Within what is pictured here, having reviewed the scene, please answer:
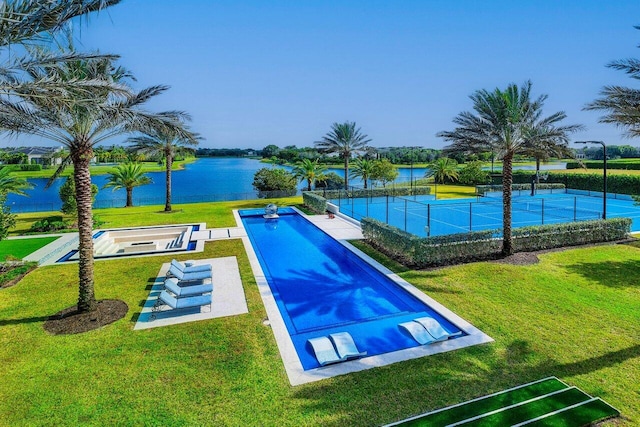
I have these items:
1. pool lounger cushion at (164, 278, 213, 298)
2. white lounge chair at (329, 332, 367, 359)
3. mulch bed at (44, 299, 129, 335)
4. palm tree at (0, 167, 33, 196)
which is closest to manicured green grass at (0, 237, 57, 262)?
palm tree at (0, 167, 33, 196)

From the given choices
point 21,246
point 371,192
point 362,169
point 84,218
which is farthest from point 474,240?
point 362,169

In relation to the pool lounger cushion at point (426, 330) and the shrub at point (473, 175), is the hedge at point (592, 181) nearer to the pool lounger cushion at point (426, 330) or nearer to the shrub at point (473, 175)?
Result: the shrub at point (473, 175)

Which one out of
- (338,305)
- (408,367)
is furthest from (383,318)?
(408,367)

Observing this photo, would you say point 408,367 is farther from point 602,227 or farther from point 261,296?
point 602,227

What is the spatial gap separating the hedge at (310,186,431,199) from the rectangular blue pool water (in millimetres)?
14633

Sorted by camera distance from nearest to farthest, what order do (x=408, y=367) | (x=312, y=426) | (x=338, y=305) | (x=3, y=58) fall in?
(x=312, y=426) < (x=3, y=58) < (x=408, y=367) < (x=338, y=305)

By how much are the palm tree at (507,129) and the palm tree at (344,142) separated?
66.1ft

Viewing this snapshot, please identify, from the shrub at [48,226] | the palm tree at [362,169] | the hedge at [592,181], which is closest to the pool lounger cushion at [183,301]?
the shrub at [48,226]

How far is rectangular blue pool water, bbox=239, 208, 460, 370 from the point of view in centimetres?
842

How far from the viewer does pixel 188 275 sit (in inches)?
442

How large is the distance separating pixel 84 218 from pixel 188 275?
3.35 m

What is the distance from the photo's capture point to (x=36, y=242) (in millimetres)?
17047

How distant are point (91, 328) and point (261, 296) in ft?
13.4

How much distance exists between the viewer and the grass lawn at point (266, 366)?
5.73 m
